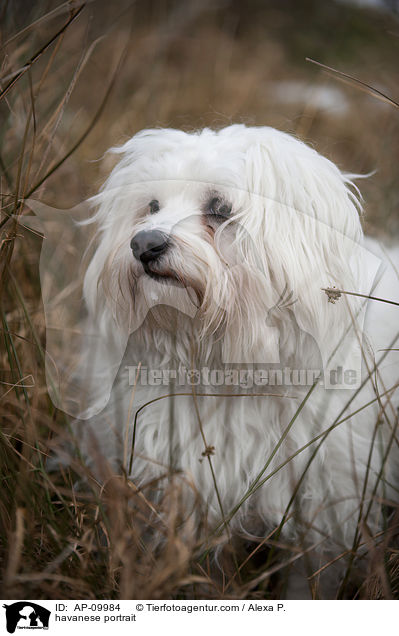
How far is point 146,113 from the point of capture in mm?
902

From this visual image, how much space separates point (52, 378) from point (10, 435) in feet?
0.49

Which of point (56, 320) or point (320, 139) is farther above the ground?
point (320, 139)

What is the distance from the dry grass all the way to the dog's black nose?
204 mm

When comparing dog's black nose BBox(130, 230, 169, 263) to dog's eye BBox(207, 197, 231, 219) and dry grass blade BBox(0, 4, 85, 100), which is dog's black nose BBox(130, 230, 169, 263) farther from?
dry grass blade BBox(0, 4, 85, 100)

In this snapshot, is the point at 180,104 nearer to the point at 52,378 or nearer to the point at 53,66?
the point at 53,66

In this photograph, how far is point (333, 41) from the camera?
80 centimetres

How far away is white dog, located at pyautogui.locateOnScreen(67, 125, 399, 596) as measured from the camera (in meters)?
0.76

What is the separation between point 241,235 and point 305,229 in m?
0.10
